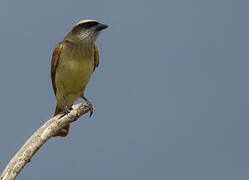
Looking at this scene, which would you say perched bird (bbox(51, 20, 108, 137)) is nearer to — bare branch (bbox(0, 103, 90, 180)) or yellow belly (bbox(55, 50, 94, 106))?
yellow belly (bbox(55, 50, 94, 106))

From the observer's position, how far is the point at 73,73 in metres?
7.14

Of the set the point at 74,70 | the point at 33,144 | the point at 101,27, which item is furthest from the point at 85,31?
the point at 33,144

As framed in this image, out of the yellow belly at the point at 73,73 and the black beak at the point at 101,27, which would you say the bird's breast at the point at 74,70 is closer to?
the yellow belly at the point at 73,73

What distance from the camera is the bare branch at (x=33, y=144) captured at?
570 centimetres

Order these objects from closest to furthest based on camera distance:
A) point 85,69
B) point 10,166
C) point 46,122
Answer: point 10,166
point 46,122
point 85,69

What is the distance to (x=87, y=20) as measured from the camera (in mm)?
7566

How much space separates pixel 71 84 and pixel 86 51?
0.56 metres

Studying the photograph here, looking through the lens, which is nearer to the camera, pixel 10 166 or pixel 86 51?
pixel 10 166

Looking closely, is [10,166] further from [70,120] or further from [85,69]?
[85,69]

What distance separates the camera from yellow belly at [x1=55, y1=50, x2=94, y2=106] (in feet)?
23.5

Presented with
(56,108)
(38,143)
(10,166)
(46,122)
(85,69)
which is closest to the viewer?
(10,166)

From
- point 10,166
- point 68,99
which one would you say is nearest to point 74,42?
point 68,99

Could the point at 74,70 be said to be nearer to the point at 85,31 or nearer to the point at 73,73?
the point at 73,73

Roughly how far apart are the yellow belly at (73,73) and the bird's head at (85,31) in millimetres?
357
